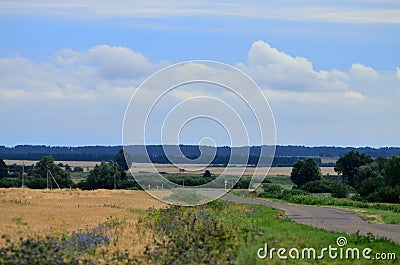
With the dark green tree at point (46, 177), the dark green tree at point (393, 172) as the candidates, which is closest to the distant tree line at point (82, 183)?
the dark green tree at point (46, 177)

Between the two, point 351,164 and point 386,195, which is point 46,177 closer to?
point 351,164

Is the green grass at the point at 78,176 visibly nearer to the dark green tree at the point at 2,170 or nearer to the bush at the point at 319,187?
the dark green tree at the point at 2,170

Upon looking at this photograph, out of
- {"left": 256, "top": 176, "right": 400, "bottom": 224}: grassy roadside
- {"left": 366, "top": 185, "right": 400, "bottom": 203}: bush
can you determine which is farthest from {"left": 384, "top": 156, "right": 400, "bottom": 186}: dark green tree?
{"left": 256, "top": 176, "right": 400, "bottom": 224}: grassy roadside

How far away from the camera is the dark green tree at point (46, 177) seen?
90.6 m

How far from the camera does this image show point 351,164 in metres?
90.0

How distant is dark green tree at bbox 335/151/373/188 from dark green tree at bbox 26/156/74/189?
1277 inches

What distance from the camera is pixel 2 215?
2988 cm

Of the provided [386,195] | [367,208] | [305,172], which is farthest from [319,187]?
[367,208]

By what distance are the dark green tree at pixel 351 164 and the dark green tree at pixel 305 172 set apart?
416cm

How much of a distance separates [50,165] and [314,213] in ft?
220

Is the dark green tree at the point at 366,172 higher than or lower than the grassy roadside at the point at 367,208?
higher

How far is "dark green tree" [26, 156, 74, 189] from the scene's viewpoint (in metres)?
90.6

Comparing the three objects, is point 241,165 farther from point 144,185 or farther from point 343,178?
point 343,178

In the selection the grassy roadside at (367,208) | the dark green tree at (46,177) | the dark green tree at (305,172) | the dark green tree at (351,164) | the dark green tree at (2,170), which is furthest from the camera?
the dark green tree at (2,170)
